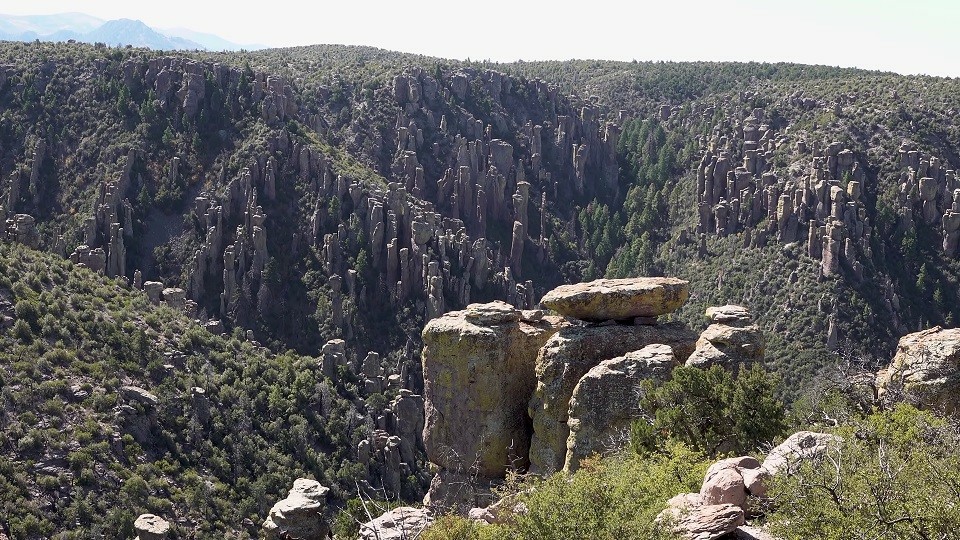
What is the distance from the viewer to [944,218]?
92125mm

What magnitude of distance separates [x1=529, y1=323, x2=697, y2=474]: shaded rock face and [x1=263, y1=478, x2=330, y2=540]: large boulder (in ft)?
22.3

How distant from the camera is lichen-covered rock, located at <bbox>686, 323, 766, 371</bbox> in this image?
28.3m

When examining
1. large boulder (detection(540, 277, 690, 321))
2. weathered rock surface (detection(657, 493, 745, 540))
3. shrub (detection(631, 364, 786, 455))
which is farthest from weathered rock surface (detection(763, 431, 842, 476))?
large boulder (detection(540, 277, 690, 321))

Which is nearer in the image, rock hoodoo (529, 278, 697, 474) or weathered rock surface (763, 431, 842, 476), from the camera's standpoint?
weathered rock surface (763, 431, 842, 476)

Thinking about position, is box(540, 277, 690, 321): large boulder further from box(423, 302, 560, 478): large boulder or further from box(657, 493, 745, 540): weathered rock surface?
box(657, 493, 745, 540): weathered rock surface

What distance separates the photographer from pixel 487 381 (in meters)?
31.3

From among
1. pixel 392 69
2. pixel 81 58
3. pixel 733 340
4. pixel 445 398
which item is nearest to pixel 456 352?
pixel 445 398

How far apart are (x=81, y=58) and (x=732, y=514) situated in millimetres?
102420

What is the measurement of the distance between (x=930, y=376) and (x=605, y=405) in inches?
353

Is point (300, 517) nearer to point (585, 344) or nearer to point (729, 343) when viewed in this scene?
point (585, 344)

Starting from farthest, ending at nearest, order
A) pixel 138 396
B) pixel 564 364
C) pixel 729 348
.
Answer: pixel 138 396 < pixel 564 364 < pixel 729 348

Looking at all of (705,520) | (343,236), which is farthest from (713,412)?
(343,236)

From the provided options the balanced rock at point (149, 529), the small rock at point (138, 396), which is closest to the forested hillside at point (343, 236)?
the small rock at point (138, 396)

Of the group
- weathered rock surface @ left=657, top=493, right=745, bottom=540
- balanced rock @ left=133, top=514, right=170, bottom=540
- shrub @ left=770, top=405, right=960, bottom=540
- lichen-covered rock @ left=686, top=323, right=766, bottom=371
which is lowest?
balanced rock @ left=133, top=514, right=170, bottom=540
